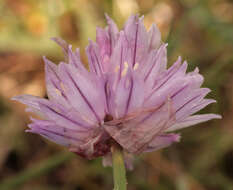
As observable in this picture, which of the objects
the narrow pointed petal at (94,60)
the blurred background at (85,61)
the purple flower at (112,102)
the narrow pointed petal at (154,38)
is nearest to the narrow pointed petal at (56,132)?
the purple flower at (112,102)

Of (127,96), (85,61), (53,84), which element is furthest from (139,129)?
(85,61)

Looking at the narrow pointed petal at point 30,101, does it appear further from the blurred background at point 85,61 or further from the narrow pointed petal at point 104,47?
the blurred background at point 85,61

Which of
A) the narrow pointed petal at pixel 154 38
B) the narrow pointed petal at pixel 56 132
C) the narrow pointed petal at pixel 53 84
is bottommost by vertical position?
the narrow pointed petal at pixel 56 132

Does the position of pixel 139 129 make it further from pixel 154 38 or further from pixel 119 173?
pixel 154 38

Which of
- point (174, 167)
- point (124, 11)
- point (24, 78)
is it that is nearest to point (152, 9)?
point (124, 11)

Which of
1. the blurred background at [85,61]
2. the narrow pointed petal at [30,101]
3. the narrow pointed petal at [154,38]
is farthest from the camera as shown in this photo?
the blurred background at [85,61]

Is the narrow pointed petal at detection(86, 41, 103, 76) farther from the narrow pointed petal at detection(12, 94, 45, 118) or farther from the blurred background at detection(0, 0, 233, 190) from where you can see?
the blurred background at detection(0, 0, 233, 190)

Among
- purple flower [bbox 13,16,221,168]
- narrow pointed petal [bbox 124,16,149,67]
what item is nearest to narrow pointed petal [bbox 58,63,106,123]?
purple flower [bbox 13,16,221,168]

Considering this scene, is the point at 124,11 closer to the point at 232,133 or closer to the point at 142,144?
the point at 232,133
